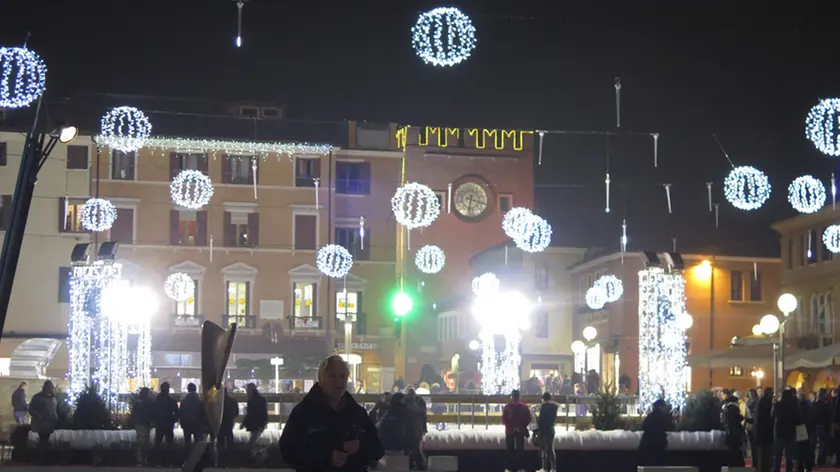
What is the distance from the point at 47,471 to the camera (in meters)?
21.0

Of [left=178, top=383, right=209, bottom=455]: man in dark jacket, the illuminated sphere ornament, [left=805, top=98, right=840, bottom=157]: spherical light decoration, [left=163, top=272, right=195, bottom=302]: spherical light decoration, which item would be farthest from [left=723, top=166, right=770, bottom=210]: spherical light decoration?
[left=163, top=272, right=195, bottom=302]: spherical light decoration

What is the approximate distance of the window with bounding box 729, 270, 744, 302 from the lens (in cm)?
6112

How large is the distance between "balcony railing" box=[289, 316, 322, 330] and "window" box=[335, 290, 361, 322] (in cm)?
153

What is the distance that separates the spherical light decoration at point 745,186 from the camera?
2677 cm

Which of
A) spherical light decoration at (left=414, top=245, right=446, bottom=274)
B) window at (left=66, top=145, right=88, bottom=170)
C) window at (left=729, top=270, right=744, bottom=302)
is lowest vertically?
window at (left=729, top=270, right=744, bottom=302)

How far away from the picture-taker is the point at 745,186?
26906mm

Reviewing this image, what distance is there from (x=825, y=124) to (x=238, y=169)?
131 feet

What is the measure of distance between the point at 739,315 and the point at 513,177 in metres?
13.9

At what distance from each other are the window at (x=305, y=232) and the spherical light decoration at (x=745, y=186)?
33.0 metres

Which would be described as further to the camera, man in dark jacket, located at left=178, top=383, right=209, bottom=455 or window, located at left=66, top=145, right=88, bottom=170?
window, located at left=66, top=145, right=88, bottom=170

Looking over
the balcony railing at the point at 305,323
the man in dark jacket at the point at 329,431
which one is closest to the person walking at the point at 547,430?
the man in dark jacket at the point at 329,431

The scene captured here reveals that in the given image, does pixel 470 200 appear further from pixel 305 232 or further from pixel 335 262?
pixel 335 262

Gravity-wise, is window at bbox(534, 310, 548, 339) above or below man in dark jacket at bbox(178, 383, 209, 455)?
above

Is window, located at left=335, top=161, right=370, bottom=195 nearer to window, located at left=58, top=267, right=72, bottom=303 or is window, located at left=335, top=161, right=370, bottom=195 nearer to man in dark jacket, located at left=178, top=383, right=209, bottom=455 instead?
window, located at left=58, top=267, right=72, bottom=303
